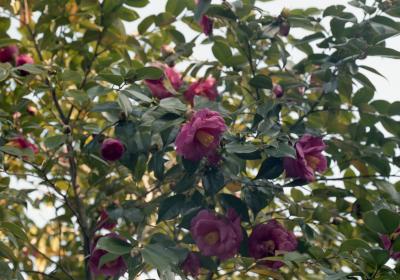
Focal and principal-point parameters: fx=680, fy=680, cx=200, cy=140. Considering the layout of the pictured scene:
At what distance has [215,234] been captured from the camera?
143cm

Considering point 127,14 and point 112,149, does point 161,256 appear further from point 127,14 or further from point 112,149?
point 127,14

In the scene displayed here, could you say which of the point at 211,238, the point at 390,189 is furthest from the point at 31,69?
the point at 390,189

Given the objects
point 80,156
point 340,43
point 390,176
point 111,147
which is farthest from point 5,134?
point 390,176

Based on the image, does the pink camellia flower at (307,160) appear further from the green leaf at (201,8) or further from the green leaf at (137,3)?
the green leaf at (137,3)

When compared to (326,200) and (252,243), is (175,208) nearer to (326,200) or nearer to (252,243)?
(252,243)

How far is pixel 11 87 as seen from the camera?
2.04 m

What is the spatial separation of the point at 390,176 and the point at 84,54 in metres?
0.94

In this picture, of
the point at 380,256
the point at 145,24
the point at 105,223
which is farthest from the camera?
the point at 145,24

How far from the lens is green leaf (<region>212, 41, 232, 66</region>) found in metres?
1.74

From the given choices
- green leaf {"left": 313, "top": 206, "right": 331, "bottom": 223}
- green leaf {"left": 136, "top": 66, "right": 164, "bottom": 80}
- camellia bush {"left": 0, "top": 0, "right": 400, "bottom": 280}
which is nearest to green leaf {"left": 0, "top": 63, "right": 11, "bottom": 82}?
camellia bush {"left": 0, "top": 0, "right": 400, "bottom": 280}

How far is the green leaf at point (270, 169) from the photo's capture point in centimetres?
144

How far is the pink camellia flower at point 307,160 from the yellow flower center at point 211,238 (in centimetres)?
20

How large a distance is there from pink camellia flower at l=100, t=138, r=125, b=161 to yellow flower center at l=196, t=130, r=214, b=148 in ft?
0.93

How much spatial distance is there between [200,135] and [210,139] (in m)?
0.02
